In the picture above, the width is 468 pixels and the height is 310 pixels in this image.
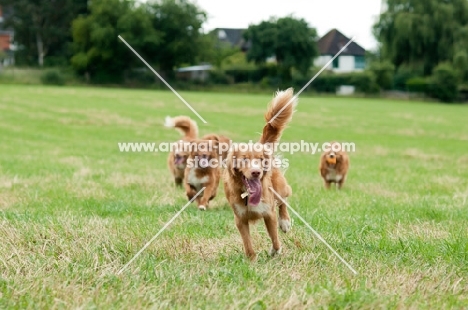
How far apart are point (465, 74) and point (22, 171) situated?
59320mm

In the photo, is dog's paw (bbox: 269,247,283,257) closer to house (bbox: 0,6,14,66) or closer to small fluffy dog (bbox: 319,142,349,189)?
small fluffy dog (bbox: 319,142,349,189)

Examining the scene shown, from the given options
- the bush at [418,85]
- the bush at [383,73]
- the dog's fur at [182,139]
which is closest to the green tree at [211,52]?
the bush at [383,73]

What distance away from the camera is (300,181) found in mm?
13648

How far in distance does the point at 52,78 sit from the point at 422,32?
117ft

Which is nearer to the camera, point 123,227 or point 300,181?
point 123,227

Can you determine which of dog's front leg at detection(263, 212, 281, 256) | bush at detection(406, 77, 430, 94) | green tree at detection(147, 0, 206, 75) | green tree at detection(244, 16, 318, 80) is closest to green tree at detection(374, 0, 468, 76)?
bush at detection(406, 77, 430, 94)

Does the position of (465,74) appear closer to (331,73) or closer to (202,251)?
(331,73)

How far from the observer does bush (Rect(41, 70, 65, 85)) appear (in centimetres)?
6284

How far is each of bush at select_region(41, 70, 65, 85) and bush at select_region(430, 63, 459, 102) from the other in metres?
36.5

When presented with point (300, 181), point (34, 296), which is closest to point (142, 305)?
point (34, 296)

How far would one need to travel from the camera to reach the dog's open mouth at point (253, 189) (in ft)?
18.9

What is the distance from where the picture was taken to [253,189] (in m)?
5.74

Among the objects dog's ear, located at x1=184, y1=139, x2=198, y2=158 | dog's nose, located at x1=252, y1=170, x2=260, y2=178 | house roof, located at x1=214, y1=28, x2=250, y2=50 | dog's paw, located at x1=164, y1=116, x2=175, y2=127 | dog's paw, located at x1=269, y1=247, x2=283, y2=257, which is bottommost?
dog's paw, located at x1=269, y1=247, x2=283, y2=257

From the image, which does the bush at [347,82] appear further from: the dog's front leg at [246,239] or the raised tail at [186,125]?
the dog's front leg at [246,239]
